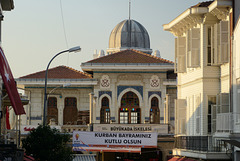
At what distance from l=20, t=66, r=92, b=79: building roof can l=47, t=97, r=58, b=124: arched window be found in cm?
186

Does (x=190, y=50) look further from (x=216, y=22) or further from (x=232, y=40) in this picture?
(x=232, y=40)

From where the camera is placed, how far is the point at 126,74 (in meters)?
53.1

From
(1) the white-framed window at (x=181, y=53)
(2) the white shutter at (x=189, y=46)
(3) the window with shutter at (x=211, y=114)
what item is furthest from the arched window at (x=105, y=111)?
(3) the window with shutter at (x=211, y=114)

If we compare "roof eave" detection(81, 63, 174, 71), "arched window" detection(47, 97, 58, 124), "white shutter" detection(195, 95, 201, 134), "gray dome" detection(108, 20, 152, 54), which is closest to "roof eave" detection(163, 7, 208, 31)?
"white shutter" detection(195, 95, 201, 134)

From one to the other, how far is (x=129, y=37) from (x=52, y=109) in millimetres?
15536

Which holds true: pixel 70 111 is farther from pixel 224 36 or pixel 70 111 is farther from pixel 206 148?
pixel 224 36

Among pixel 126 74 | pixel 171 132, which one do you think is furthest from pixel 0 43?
pixel 126 74

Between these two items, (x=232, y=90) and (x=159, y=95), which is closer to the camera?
(x=232, y=90)

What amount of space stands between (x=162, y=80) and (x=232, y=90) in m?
28.4

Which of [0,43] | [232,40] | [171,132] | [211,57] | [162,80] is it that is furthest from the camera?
[162,80]

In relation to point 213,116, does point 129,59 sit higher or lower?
higher

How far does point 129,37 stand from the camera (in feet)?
219

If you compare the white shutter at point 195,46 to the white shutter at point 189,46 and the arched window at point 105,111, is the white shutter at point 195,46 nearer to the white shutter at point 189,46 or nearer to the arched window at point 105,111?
the white shutter at point 189,46

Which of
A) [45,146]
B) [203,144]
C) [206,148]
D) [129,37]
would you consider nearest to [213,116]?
[203,144]
